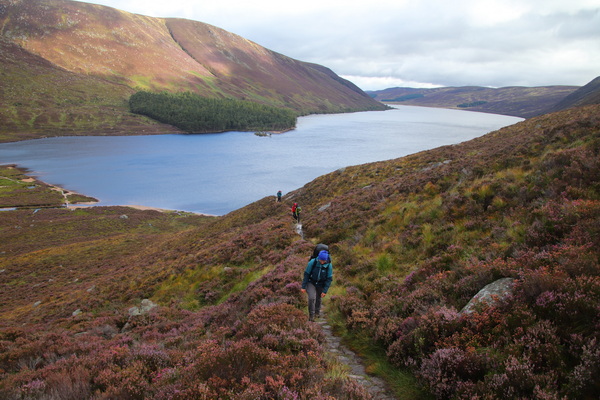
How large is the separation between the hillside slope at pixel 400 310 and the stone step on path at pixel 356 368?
0.93 feet

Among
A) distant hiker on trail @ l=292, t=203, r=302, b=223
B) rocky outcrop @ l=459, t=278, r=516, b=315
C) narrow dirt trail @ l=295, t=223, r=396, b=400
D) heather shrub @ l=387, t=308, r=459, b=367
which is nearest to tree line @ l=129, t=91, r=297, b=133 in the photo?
distant hiker on trail @ l=292, t=203, r=302, b=223

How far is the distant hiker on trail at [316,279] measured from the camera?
27.6 ft

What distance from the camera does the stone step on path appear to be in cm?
525

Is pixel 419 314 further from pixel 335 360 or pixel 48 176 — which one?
pixel 48 176

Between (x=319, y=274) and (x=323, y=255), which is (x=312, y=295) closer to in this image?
(x=319, y=274)

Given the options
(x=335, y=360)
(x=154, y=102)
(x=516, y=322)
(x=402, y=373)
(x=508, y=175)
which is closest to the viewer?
(x=516, y=322)

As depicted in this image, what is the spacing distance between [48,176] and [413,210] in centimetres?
11587

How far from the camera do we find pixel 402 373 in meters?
5.52

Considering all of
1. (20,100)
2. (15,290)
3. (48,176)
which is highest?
(20,100)

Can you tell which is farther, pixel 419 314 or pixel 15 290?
pixel 15 290

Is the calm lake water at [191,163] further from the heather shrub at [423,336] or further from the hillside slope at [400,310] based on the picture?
the heather shrub at [423,336]

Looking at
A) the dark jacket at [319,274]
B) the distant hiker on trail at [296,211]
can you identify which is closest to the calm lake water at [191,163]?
the distant hiker on trail at [296,211]

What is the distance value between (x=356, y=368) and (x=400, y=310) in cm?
188

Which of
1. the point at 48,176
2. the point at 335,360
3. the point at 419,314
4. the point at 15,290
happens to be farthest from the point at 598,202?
the point at 48,176
